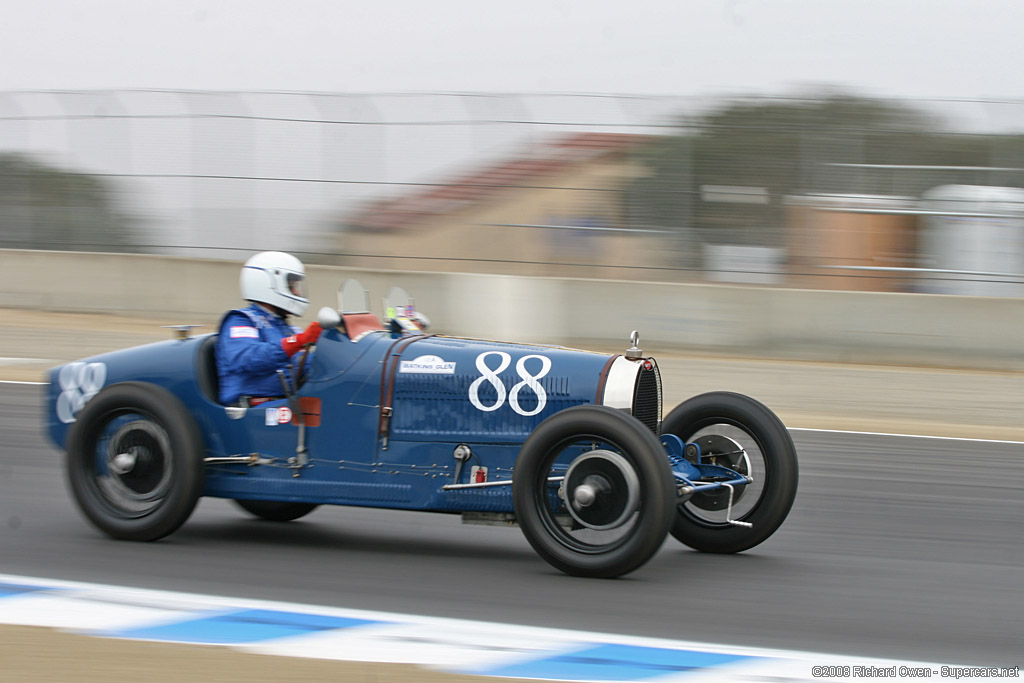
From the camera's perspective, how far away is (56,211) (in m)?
16.6

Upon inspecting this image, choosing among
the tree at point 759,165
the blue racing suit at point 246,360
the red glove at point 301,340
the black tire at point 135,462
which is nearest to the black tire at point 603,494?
the red glove at point 301,340

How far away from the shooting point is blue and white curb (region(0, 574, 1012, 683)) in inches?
152

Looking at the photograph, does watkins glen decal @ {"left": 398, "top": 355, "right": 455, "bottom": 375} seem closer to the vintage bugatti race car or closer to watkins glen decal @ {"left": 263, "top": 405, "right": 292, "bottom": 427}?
the vintage bugatti race car

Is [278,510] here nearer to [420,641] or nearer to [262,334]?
[262,334]

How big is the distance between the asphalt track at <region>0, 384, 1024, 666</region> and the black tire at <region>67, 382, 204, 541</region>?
138 millimetres

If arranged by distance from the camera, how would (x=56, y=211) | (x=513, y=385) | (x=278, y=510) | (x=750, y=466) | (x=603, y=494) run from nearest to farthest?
(x=603, y=494)
(x=513, y=385)
(x=750, y=466)
(x=278, y=510)
(x=56, y=211)

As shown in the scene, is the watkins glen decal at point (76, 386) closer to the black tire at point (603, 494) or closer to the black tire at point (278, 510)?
the black tire at point (278, 510)

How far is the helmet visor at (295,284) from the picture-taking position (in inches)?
239

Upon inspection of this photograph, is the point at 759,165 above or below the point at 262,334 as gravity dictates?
above

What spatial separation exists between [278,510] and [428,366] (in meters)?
1.47

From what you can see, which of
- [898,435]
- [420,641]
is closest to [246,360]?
[420,641]

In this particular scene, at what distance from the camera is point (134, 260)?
15906 millimetres

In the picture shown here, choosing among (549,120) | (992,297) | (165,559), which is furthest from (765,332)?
(165,559)

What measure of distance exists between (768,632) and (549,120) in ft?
33.9
